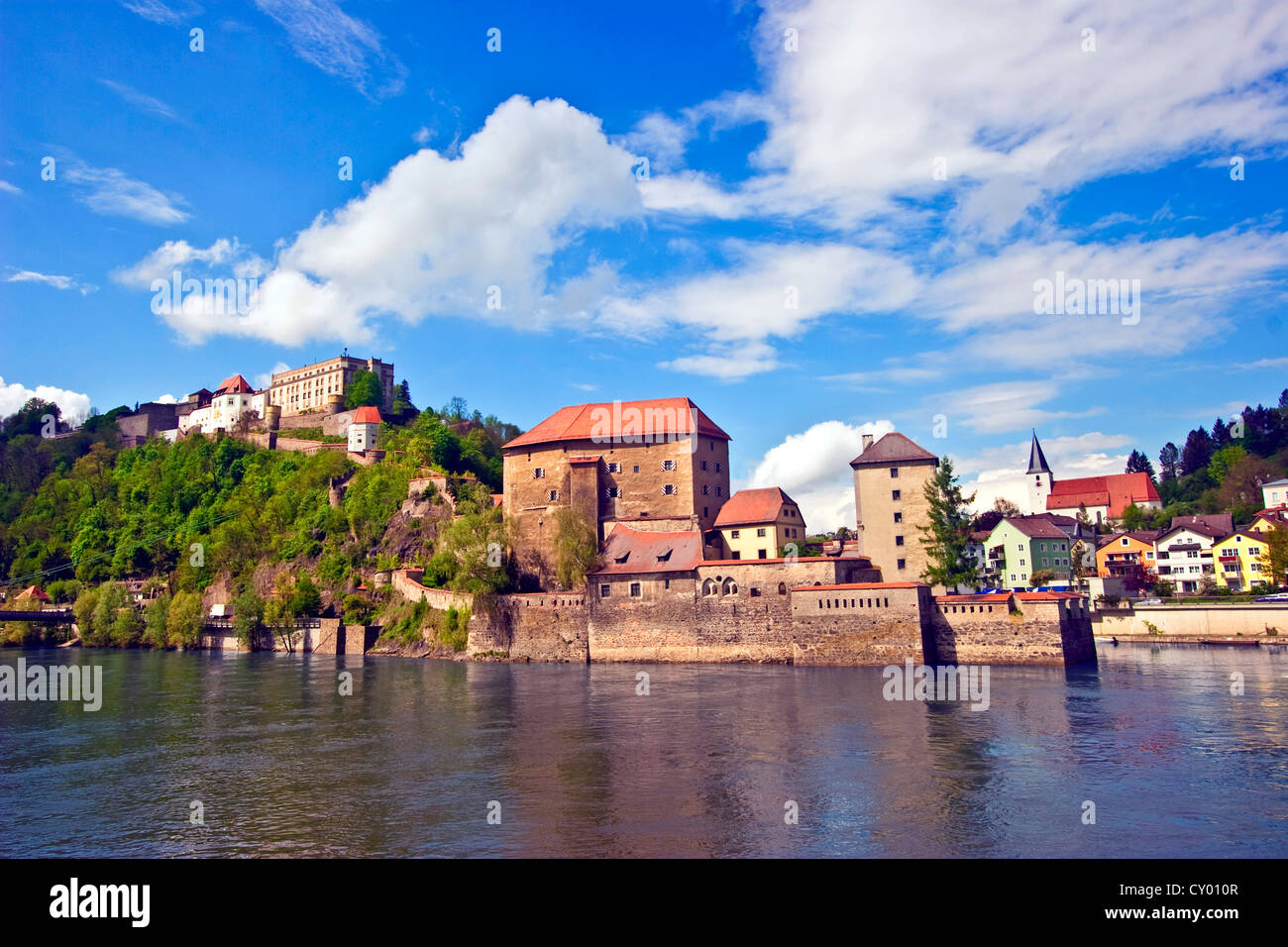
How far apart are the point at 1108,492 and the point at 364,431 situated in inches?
3241

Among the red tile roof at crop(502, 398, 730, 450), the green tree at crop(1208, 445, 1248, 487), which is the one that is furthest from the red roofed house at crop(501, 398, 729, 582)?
the green tree at crop(1208, 445, 1248, 487)

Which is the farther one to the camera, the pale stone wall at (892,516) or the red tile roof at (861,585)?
the pale stone wall at (892,516)

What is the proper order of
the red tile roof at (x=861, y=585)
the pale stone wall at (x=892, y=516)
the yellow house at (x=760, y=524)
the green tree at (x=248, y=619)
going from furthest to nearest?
the green tree at (x=248, y=619) → the yellow house at (x=760, y=524) → the pale stone wall at (x=892, y=516) → the red tile roof at (x=861, y=585)

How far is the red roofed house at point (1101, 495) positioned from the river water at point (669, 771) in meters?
66.2

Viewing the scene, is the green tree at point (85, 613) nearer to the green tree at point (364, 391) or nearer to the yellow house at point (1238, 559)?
the green tree at point (364, 391)

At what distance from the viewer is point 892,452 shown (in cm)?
4400

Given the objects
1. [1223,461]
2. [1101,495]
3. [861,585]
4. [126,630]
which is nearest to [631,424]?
[861,585]

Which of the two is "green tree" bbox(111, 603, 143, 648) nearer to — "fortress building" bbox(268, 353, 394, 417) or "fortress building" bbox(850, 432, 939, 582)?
"fortress building" bbox(268, 353, 394, 417)

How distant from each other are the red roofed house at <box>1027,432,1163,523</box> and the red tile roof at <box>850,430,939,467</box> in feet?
206

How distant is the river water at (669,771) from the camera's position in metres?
15.2

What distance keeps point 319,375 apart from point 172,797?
3395 inches

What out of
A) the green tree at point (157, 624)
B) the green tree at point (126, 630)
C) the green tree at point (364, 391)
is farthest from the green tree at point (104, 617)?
the green tree at point (364, 391)
